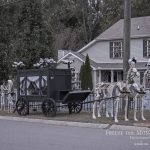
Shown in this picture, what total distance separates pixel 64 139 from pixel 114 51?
28581mm

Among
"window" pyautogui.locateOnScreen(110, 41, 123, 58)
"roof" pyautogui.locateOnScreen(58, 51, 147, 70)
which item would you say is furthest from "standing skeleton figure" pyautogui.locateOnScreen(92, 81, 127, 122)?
"window" pyautogui.locateOnScreen(110, 41, 123, 58)

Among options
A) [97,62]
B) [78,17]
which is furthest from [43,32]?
[78,17]

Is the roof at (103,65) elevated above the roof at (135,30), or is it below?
below

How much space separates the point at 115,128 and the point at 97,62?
1100 inches

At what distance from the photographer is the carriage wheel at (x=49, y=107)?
16906 millimetres

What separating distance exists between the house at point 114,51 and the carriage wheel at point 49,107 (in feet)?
68.9

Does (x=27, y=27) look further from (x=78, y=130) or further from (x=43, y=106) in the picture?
(x=78, y=130)

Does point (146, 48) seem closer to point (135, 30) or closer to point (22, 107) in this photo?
point (135, 30)

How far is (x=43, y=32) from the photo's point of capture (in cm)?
2711

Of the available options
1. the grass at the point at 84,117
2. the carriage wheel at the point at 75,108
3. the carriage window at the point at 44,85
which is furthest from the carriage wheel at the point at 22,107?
the carriage wheel at the point at 75,108

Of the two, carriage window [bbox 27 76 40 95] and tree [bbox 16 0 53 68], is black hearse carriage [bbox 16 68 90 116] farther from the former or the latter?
tree [bbox 16 0 53 68]

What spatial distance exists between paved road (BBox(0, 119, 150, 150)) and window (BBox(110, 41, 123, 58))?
985 inches

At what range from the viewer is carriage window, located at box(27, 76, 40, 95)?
17.8 meters

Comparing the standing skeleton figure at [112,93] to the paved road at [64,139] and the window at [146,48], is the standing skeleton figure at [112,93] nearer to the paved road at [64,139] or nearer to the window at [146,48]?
the paved road at [64,139]
